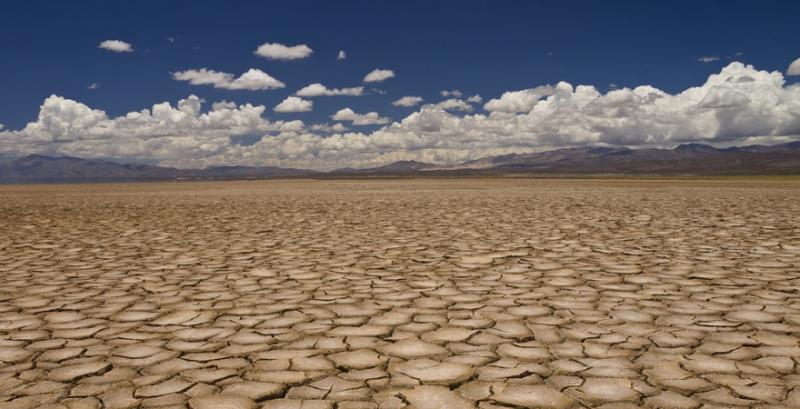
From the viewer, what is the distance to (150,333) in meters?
3.24

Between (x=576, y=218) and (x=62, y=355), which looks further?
(x=576, y=218)

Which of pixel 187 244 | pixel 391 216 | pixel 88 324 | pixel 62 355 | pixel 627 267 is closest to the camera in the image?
pixel 62 355

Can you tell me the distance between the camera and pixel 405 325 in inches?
132

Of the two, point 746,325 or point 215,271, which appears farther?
point 215,271

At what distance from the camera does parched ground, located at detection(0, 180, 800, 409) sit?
2334mm

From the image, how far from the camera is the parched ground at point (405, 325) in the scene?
2.33 metres

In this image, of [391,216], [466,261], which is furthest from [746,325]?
[391,216]

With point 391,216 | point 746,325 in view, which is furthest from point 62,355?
point 391,216

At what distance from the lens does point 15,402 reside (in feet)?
7.41

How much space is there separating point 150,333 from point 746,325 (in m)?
3.37

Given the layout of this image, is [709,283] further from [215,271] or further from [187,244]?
[187,244]

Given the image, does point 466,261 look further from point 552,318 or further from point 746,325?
point 746,325

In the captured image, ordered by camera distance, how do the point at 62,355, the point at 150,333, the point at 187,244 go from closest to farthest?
the point at 62,355
the point at 150,333
the point at 187,244

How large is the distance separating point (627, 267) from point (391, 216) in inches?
272
